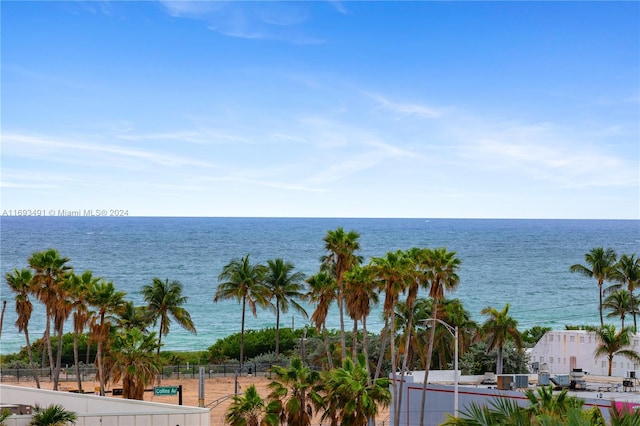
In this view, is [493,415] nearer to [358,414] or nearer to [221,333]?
[358,414]

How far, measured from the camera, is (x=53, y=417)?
31.1m

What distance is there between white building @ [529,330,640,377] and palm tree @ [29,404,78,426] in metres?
31.1

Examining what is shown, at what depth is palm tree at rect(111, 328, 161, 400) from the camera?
137ft

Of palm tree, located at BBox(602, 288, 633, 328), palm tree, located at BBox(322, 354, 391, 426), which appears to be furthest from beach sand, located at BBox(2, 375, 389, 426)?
palm tree, located at BBox(602, 288, 633, 328)

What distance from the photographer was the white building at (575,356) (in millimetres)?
51350

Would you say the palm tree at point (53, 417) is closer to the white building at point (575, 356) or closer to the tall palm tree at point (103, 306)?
the tall palm tree at point (103, 306)

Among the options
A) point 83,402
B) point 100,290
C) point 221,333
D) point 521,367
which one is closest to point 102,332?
point 100,290

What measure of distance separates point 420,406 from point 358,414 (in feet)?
34.3

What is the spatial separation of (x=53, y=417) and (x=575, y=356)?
3520 cm

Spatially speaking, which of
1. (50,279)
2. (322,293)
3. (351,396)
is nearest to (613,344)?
(322,293)

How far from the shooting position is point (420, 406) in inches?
1754

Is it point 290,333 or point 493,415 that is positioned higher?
point 493,415

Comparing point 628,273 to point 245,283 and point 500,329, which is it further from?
point 245,283

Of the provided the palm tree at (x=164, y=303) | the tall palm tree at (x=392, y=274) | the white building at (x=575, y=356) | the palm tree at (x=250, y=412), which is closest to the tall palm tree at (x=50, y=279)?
the palm tree at (x=164, y=303)
